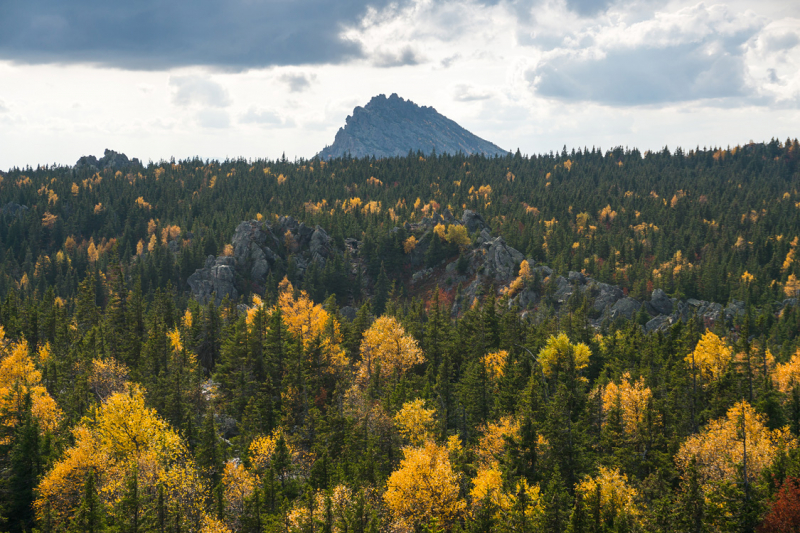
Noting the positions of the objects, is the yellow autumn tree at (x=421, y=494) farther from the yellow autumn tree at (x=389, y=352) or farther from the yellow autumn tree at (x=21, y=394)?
the yellow autumn tree at (x=21, y=394)

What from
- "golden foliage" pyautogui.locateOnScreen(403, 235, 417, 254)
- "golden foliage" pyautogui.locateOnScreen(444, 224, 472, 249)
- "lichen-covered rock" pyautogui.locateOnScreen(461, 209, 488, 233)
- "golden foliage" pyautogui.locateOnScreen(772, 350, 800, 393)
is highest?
"lichen-covered rock" pyautogui.locateOnScreen(461, 209, 488, 233)

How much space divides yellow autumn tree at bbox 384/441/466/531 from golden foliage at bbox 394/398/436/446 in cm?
771

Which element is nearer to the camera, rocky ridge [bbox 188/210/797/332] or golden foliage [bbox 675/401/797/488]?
golden foliage [bbox 675/401/797/488]

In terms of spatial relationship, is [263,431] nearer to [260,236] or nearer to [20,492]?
[20,492]

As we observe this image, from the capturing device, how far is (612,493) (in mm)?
43094

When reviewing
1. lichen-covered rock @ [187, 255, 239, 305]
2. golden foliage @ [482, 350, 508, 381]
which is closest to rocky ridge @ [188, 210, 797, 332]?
lichen-covered rock @ [187, 255, 239, 305]

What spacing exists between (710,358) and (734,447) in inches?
890

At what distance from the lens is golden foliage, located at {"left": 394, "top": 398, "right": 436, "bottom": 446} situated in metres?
56.8

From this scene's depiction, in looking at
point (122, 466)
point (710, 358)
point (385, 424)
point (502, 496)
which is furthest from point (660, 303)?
point (122, 466)

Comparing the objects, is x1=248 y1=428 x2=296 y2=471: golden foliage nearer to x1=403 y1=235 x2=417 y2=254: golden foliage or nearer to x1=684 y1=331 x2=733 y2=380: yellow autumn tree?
x1=684 y1=331 x2=733 y2=380: yellow autumn tree

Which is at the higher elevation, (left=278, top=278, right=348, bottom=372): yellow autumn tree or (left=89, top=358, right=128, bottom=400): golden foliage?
(left=278, top=278, right=348, bottom=372): yellow autumn tree

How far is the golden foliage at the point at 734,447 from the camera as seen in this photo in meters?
48.2

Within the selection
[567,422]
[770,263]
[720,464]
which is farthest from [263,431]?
[770,263]

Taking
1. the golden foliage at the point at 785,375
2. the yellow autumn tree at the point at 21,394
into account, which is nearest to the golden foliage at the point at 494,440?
the yellow autumn tree at the point at 21,394
